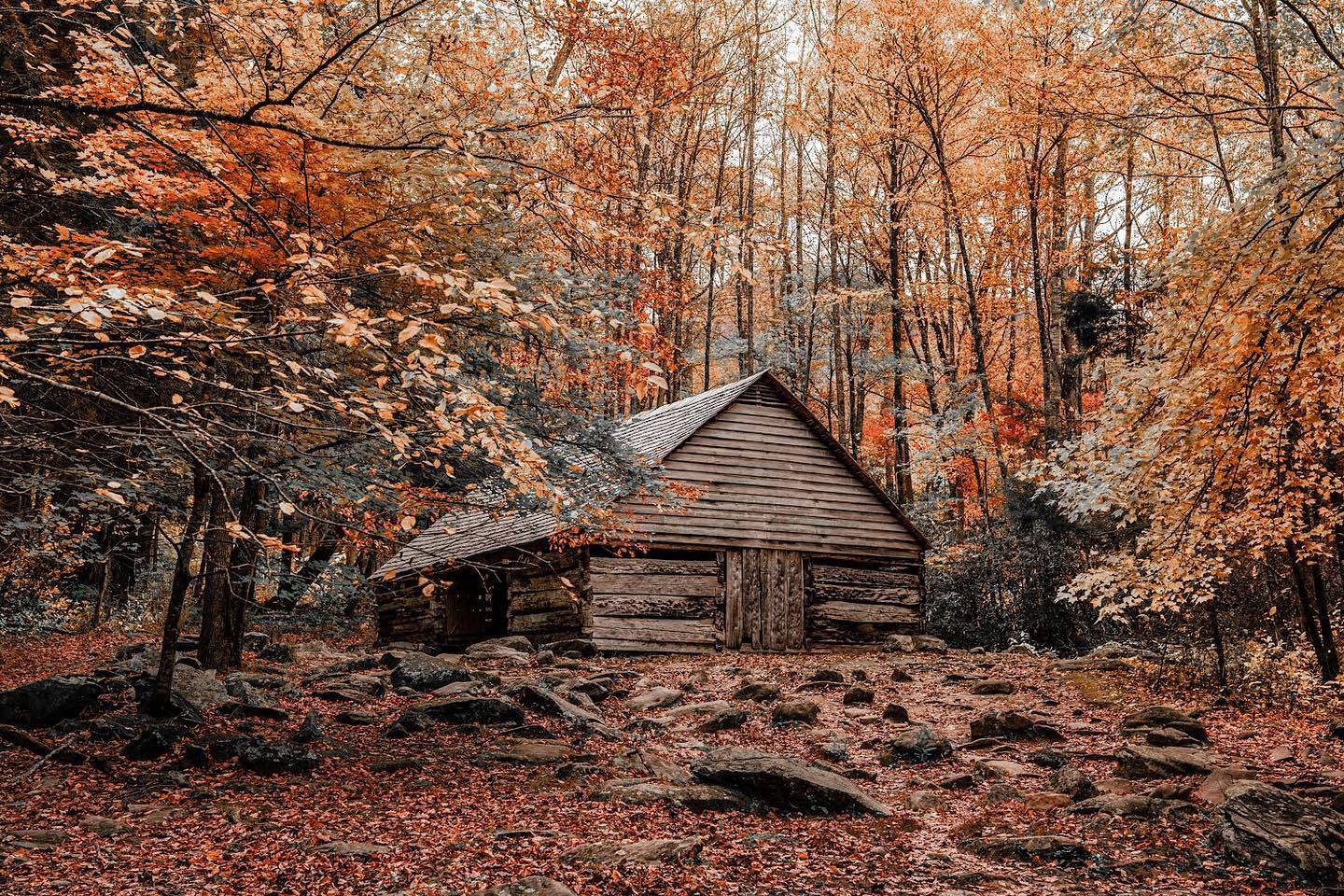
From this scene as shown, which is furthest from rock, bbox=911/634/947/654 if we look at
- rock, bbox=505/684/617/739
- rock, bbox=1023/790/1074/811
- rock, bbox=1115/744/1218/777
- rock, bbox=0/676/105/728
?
rock, bbox=0/676/105/728

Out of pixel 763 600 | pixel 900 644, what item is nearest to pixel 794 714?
pixel 763 600

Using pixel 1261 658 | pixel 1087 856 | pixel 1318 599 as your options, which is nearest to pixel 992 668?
pixel 1261 658

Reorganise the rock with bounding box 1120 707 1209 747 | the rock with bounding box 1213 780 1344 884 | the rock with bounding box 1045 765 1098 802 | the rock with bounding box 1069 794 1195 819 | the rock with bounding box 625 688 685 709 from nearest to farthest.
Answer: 1. the rock with bounding box 1213 780 1344 884
2. the rock with bounding box 1069 794 1195 819
3. the rock with bounding box 1045 765 1098 802
4. the rock with bounding box 1120 707 1209 747
5. the rock with bounding box 625 688 685 709

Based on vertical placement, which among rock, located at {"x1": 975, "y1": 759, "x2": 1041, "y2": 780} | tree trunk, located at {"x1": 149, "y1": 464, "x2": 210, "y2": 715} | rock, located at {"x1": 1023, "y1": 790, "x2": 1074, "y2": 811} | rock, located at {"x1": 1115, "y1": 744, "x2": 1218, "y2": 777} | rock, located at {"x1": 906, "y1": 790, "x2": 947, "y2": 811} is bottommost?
rock, located at {"x1": 906, "y1": 790, "x2": 947, "y2": 811}

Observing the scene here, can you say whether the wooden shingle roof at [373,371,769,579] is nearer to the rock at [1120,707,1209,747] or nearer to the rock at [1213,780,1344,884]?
the rock at [1120,707,1209,747]

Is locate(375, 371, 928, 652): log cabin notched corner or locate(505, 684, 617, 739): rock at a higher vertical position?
locate(375, 371, 928, 652): log cabin notched corner

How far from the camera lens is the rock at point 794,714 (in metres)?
10.4

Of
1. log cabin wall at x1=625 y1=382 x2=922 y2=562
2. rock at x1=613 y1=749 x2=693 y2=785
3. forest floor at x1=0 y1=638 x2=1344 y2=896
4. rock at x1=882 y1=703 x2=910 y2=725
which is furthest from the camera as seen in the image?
log cabin wall at x1=625 y1=382 x2=922 y2=562

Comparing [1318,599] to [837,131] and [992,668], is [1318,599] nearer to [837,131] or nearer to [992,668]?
[992,668]

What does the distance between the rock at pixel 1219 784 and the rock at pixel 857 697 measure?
16.1ft

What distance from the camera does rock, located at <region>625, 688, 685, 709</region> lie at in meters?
11.2

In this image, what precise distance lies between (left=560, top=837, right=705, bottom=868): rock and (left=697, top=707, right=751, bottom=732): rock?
4.22 m

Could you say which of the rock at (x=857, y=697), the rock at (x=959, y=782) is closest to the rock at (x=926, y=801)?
the rock at (x=959, y=782)

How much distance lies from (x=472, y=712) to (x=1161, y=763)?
21.9ft
